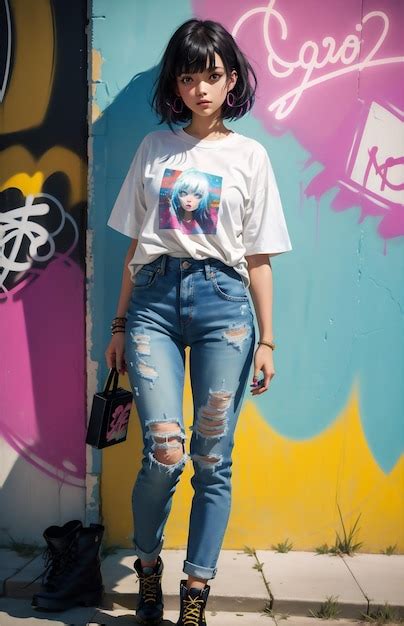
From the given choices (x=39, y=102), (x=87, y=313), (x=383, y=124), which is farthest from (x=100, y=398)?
(x=383, y=124)

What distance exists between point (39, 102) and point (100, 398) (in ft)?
4.54

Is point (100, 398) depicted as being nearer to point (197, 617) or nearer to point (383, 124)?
point (197, 617)

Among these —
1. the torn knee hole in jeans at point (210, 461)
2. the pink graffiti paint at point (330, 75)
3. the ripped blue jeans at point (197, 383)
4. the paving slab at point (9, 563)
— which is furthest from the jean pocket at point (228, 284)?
the paving slab at point (9, 563)

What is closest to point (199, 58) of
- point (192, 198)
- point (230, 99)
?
point (230, 99)

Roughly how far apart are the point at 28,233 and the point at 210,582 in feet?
5.53

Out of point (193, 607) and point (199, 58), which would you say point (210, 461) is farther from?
point (199, 58)

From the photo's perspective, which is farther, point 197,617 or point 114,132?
point 114,132

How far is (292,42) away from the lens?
3.32 metres

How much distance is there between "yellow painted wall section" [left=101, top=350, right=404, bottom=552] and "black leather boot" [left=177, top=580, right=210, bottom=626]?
0.76 m

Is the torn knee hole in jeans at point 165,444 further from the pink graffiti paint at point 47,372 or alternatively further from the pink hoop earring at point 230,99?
the pink hoop earring at point 230,99

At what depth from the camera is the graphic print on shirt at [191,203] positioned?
107 inches

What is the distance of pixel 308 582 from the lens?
125 inches

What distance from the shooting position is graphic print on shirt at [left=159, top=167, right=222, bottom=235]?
2723 millimetres

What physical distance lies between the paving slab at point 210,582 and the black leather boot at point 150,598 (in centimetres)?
17
